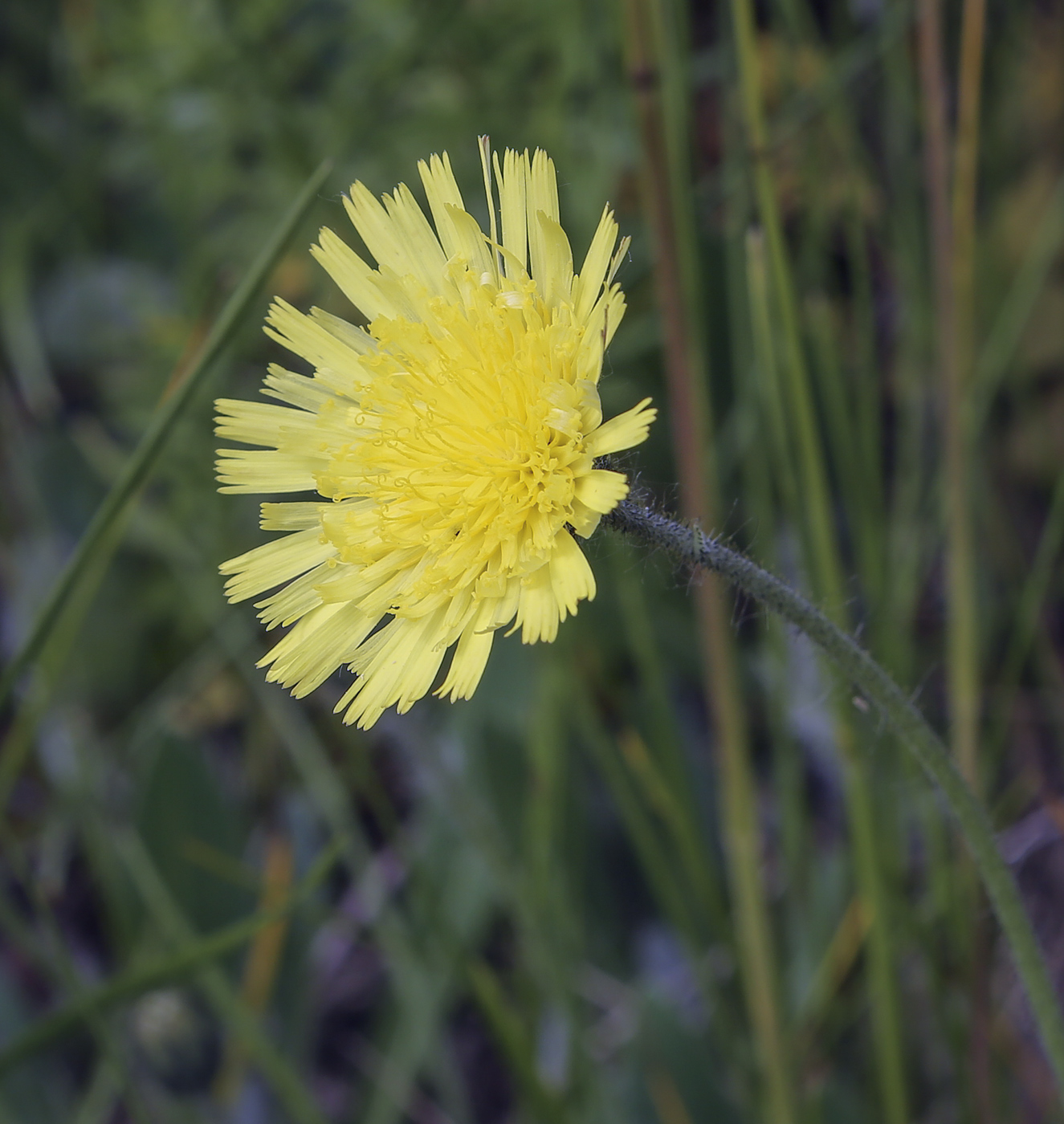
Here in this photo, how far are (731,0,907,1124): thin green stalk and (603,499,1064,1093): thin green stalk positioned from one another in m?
0.26

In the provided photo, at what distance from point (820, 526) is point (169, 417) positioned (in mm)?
660

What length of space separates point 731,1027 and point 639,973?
482 millimetres

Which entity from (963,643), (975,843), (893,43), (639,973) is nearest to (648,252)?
(893,43)

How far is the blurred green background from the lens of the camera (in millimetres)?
1299

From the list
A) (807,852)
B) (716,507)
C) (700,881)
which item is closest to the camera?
(700,881)

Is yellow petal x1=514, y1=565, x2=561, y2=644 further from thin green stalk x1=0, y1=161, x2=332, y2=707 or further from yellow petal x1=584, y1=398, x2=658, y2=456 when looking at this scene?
thin green stalk x1=0, y1=161, x2=332, y2=707

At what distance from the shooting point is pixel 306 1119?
1244 millimetres

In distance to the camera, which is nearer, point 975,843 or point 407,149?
point 975,843

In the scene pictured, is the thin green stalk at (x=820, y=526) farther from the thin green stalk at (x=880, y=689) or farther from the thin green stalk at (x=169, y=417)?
the thin green stalk at (x=169, y=417)

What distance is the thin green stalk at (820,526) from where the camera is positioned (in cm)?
97

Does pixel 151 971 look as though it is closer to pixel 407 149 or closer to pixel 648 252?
pixel 648 252

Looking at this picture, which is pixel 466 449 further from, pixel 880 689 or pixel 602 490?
pixel 880 689

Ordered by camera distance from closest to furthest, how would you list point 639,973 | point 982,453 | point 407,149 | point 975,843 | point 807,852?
point 975,843 < point 807,852 < point 639,973 < point 982,453 < point 407,149

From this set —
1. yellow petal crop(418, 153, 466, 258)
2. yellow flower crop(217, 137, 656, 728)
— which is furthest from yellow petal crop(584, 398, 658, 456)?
yellow petal crop(418, 153, 466, 258)
